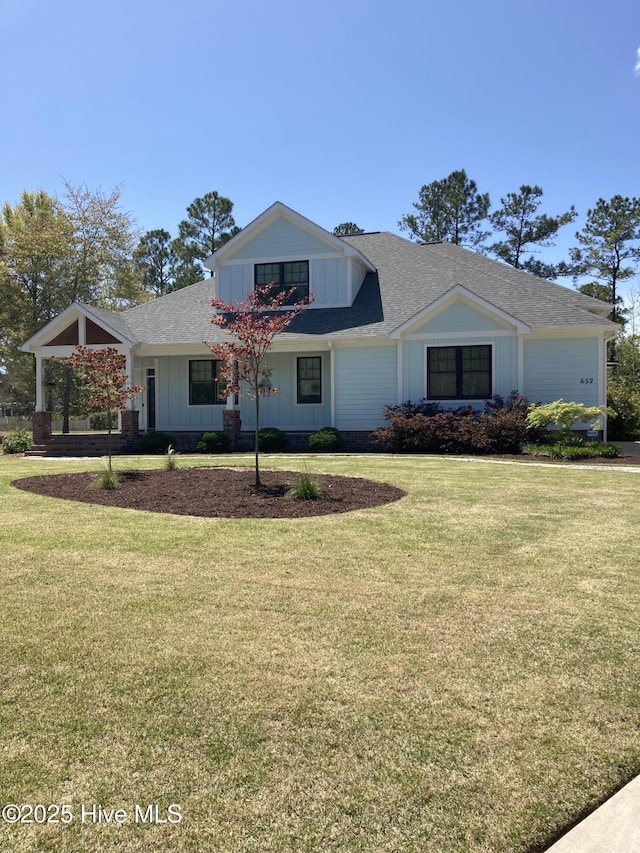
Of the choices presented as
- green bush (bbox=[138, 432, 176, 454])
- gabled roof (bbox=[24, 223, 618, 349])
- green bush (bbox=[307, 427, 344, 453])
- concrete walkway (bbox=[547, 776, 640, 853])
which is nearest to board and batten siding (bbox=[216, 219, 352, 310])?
gabled roof (bbox=[24, 223, 618, 349])

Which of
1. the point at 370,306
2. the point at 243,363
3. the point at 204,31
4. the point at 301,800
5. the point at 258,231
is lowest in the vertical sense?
the point at 301,800

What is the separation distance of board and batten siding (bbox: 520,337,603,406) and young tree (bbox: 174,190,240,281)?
32.5m

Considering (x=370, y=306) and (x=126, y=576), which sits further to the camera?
(x=370, y=306)

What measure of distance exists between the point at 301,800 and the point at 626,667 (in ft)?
6.94

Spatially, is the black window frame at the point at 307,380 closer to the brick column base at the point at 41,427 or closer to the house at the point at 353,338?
the house at the point at 353,338

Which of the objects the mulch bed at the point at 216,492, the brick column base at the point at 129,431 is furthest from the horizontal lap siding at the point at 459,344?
the brick column base at the point at 129,431

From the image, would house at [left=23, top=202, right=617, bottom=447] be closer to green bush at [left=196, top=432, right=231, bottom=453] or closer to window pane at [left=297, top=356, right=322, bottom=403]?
window pane at [left=297, top=356, right=322, bottom=403]

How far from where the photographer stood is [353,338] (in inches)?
699

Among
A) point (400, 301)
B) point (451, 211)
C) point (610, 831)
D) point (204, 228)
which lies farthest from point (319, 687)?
point (204, 228)

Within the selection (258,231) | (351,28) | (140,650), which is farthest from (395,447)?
(140,650)

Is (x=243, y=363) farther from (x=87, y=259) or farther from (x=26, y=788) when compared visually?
(x=87, y=259)

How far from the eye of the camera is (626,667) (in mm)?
3287

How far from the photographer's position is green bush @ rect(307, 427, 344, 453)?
17016 mm

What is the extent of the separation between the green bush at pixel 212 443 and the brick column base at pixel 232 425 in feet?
1.30
